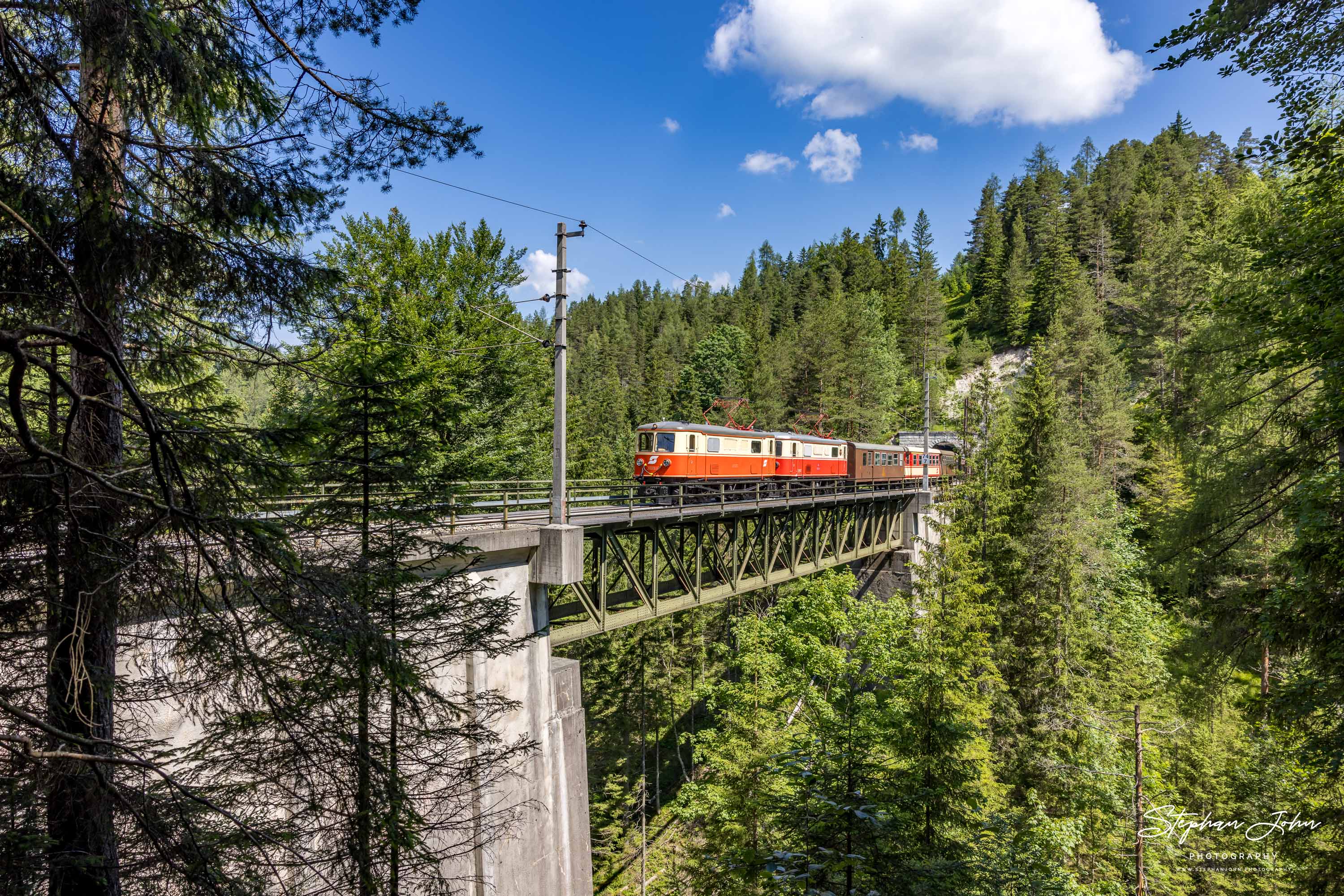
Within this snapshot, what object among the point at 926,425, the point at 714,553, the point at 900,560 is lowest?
the point at 900,560

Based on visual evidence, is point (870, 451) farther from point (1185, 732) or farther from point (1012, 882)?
point (1012, 882)

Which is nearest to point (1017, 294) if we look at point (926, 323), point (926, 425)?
point (926, 323)

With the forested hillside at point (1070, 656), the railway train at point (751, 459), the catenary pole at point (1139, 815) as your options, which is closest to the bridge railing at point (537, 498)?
the railway train at point (751, 459)

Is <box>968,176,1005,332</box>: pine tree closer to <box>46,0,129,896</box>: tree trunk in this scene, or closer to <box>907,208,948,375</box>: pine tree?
<box>907,208,948,375</box>: pine tree

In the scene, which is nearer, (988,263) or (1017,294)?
(1017,294)

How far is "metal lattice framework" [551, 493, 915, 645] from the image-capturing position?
13.9 metres

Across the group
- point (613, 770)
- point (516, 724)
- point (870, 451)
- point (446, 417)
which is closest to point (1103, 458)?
point (870, 451)

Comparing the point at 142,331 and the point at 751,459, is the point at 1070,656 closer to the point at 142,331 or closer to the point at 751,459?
the point at 751,459

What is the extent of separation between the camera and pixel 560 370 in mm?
11203

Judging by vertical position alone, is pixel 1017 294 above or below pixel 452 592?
above

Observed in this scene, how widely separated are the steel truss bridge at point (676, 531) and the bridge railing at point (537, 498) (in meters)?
0.05

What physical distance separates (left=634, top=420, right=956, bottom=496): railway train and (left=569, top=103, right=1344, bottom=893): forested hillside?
519 centimetres

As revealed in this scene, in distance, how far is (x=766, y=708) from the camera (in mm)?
19000

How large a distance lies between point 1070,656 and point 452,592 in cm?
1892
